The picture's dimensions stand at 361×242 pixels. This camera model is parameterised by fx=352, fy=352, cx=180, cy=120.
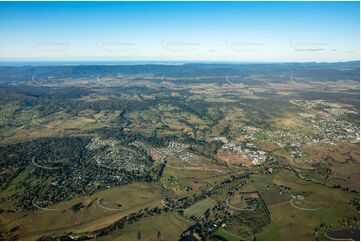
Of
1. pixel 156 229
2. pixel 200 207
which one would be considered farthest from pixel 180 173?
pixel 156 229

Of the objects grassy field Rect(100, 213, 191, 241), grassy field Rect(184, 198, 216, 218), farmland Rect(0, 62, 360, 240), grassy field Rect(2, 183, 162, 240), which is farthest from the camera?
grassy field Rect(184, 198, 216, 218)

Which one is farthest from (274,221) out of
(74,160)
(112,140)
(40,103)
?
(40,103)

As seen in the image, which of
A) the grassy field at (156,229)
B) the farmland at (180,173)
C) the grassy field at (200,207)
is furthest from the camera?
the grassy field at (200,207)

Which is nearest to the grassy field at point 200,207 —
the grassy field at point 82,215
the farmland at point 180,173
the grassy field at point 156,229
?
the farmland at point 180,173

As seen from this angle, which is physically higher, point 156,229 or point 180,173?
point 180,173

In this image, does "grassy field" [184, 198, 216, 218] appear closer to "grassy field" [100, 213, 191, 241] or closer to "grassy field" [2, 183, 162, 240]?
"grassy field" [100, 213, 191, 241]

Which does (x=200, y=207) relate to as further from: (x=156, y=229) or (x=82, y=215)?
(x=82, y=215)

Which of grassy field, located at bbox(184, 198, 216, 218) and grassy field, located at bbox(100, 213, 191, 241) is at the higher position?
grassy field, located at bbox(184, 198, 216, 218)

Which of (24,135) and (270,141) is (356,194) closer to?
(270,141)

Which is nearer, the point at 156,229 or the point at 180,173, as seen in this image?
the point at 156,229

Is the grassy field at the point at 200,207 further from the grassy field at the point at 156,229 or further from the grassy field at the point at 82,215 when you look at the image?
the grassy field at the point at 82,215

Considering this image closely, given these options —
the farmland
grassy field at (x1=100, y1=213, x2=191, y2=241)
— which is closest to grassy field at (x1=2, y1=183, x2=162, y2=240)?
the farmland
